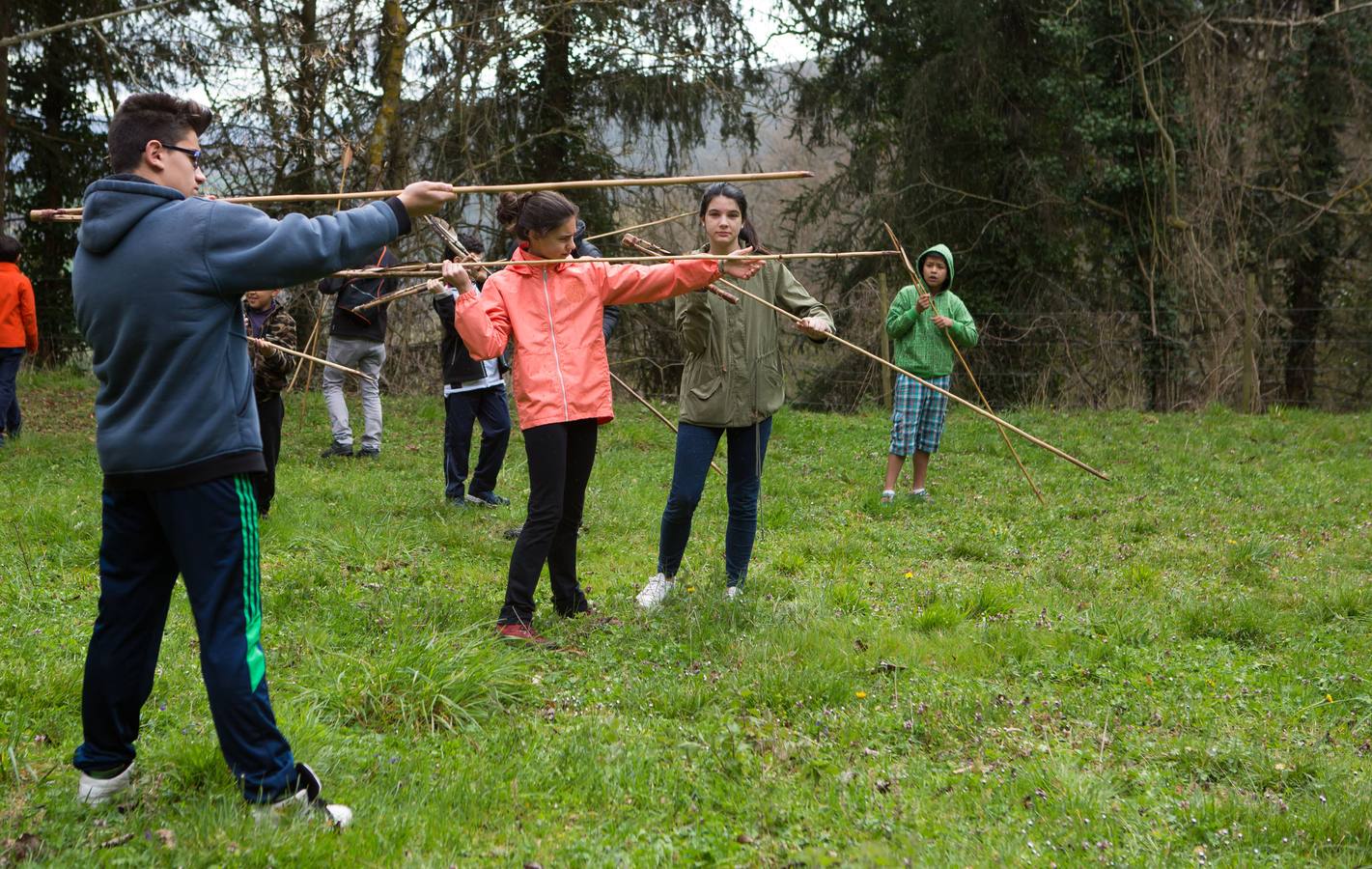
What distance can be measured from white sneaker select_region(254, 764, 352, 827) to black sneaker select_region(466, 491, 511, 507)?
451 centimetres

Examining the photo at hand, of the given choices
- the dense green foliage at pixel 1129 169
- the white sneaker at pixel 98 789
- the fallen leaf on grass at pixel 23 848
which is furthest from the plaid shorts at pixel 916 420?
the dense green foliage at pixel 1129 169

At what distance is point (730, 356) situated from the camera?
500cm

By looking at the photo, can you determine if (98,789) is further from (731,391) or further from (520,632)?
(731,391)

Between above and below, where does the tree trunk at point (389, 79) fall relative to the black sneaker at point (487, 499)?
above

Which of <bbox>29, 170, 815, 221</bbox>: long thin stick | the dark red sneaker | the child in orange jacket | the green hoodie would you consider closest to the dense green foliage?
the green hoodie

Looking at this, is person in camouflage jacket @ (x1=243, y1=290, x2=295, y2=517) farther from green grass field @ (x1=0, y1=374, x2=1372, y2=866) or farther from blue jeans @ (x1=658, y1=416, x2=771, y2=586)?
blue jeans @ (x1=658, y1=416, x2=771, y2=586)

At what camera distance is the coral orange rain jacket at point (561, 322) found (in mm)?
4367

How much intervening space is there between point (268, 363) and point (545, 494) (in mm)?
2535

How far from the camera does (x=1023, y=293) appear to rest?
15.7 meters

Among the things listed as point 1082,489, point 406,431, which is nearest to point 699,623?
point 1082,489

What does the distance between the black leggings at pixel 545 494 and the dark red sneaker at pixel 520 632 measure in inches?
1.3

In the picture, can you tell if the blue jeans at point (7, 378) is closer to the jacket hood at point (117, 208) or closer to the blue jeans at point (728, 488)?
the blue jeans at point (728, 488)

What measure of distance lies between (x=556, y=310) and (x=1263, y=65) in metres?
14.2

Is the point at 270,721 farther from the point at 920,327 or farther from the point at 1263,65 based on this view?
the point at 1263,65
